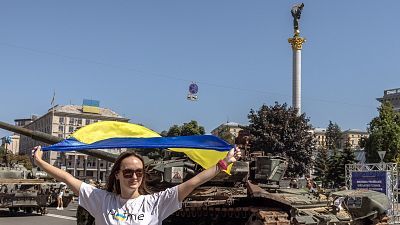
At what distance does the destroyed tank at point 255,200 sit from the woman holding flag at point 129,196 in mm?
6388

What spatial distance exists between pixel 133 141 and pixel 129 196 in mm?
3913

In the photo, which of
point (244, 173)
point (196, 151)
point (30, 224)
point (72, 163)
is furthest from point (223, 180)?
point (72, 163)

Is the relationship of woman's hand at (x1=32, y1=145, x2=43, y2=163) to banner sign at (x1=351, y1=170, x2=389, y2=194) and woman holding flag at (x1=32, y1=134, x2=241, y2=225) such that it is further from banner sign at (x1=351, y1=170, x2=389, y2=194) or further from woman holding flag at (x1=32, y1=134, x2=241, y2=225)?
banner sign at (x1=351, y1=170, x2=389, y2=194)

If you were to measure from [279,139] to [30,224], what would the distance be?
27.3 meters

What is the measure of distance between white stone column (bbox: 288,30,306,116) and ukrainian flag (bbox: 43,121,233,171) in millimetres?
45663

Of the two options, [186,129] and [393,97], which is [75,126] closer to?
[186,129]

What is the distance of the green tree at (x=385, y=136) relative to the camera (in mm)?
45062

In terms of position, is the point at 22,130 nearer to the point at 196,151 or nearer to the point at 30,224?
the point at 196,151

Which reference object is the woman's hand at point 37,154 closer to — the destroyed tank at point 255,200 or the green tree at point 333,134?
the destroyed tank at point 255,200

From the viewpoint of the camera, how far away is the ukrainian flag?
22.2 ft

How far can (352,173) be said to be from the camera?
824 inches

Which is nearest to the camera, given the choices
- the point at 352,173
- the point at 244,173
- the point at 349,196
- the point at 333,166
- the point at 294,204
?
the point at 294,204

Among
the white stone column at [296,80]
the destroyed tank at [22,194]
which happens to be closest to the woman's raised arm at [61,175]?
the destroyed tank at [22,194]

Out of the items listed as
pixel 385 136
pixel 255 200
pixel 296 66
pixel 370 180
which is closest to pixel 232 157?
pixel 255 200
